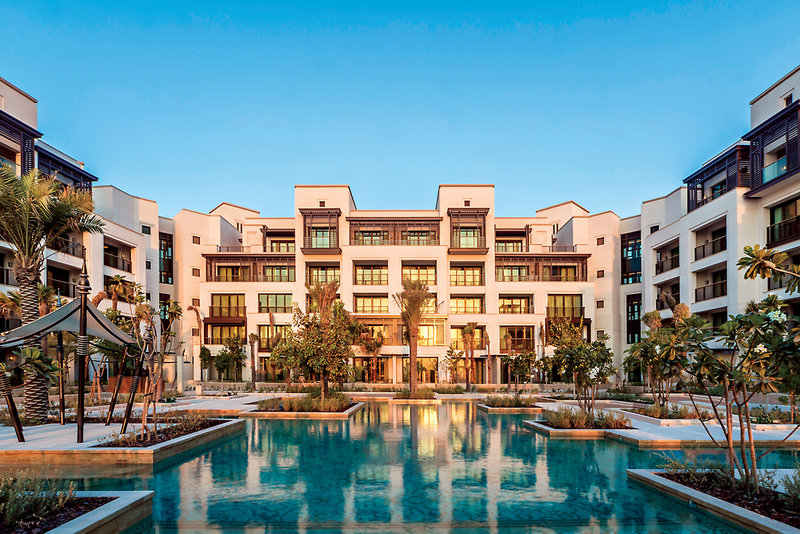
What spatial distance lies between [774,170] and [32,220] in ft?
120

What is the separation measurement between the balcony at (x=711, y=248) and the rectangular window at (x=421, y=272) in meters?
22.4

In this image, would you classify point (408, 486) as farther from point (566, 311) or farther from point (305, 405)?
point (566, 311)

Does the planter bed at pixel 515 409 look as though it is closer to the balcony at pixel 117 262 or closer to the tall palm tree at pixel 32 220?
the tall palm tree at pixel 32 220

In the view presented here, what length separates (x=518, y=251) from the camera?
54875mm

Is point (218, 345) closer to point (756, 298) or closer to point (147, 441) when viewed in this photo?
point (147, 441)

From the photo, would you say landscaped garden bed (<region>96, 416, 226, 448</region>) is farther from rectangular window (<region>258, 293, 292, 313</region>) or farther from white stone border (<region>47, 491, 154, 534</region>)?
rectangular window (<region>258, 293, 292, 313</region>)

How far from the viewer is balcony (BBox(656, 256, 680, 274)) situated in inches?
1547

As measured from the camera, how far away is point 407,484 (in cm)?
1025

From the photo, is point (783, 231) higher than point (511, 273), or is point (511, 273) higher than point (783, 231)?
point (783, 231)

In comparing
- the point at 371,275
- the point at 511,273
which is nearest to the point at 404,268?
the point at 371,275

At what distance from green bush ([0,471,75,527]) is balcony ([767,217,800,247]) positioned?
109 feet

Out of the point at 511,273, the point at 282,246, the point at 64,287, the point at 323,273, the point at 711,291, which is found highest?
the point at 282,246

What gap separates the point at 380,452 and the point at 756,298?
2677cm

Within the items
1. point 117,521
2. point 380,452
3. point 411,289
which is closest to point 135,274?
point 411,289
